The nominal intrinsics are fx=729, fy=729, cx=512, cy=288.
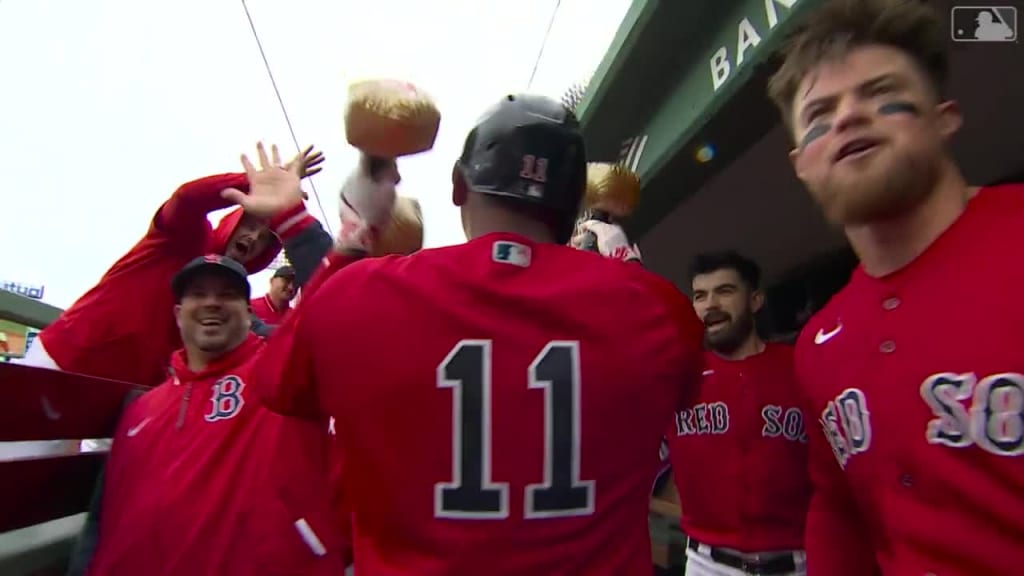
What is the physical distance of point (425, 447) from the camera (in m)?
1.36

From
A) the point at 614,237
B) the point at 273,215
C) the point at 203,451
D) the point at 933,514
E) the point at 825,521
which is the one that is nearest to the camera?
the point at 933,514

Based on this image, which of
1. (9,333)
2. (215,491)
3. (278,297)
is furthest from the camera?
(9,333)

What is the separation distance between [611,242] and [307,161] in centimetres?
131

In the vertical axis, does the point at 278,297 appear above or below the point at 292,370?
above

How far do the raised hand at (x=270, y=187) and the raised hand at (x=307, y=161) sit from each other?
0.08 feet

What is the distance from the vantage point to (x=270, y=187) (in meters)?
1.88

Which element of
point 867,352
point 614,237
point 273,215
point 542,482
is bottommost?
point 542,482

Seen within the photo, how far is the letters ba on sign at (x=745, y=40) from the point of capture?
113 inches

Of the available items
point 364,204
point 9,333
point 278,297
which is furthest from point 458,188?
point 9,333

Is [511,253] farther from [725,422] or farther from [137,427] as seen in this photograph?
[725,422]

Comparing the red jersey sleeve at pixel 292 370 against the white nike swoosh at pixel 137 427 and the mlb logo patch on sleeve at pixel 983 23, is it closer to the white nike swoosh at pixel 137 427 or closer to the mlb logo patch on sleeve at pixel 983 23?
the white nike swoosh at pixel 137 427

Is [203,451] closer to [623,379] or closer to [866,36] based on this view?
[623,379]

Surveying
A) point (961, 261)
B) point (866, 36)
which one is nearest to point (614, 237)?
point (866, 36)

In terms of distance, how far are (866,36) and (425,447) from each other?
50.0 inches
